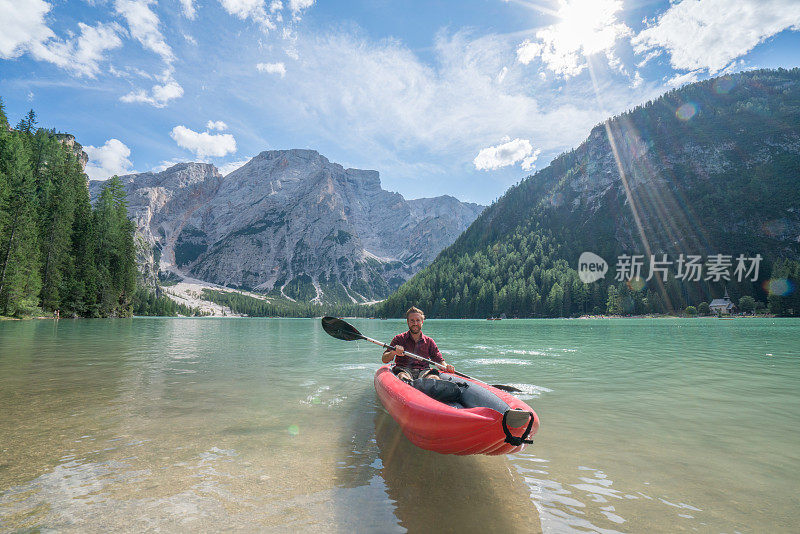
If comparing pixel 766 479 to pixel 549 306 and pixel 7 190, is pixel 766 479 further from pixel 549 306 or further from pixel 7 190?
pixel 549 306

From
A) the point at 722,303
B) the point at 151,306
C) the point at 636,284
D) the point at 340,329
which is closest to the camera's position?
the point at 340,329

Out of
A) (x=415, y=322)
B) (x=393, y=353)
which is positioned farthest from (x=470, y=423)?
(x=393, y=353)

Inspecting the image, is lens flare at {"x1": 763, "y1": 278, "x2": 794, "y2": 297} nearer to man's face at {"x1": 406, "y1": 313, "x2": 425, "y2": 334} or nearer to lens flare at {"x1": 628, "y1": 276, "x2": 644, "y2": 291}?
lens flare at {"x1": 628, "y1": 276, "x2": 644, "y2": 291}

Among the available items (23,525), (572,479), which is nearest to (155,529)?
(23,525)

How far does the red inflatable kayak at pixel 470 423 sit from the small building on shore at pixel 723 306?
160 meters

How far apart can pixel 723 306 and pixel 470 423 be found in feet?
540

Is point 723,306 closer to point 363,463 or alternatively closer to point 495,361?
point 495,361

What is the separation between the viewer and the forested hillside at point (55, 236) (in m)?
46.0

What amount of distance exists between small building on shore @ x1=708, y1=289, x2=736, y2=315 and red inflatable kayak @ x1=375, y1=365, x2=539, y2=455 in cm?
16029

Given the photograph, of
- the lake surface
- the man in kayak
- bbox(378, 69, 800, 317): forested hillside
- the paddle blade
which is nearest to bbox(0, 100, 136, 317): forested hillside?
the lake surface

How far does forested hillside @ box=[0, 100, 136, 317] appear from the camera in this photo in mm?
46000

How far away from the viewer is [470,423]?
17.6 ft

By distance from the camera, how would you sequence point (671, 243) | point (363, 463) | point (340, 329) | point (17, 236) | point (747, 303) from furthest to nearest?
point (671, 243) < point (747, 303) < point (17, 236) < point (340, 329) < point (363, 463)

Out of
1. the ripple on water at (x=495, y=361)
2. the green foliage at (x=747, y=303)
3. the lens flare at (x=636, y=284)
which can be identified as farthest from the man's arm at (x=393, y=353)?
the lens flare at (x=636, y=284)
